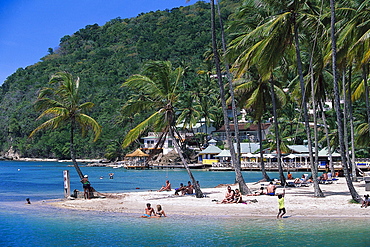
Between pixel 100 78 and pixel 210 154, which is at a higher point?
pixel 100 78

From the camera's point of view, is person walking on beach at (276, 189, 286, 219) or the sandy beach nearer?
person walking on beach at (276, 189, 286, 219)

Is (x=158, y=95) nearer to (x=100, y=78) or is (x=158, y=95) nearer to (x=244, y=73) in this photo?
(x=244, y=73)

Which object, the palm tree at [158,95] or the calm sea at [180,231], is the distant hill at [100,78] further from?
the calm sea at [180,231]

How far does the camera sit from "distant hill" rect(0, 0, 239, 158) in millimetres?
117812

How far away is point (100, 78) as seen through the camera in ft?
482

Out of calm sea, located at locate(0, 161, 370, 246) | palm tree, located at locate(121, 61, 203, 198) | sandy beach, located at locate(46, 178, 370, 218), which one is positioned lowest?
calm sea, located at locate(0, 161, 370, 246)

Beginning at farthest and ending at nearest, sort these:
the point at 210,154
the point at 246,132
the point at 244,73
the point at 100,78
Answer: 1. the point at 100,78
2. the point at 246,132
3. the point at 210,154
4. the point at 244,73

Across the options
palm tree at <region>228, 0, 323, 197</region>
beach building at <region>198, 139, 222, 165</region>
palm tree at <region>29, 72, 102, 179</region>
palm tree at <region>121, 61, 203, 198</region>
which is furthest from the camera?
beach building at <region>198, 139, 222, 165</region>

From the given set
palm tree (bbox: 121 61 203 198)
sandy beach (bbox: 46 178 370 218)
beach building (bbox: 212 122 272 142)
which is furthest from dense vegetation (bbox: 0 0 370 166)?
sandy beach (bbox: 46 178 370 218)

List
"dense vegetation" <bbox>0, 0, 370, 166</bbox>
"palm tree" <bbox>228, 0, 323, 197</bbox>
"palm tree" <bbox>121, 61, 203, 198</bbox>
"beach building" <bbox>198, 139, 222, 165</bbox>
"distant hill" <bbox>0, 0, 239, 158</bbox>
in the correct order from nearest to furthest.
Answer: "palm tree" <bbox>228, 0, 323, 197</bbox>, "dense vegetation" <bbox>0, 0, 370, 166</bbox>, "palm tree" <bbox>121, 61, 203, 198</bbox>, "beach building" <bbox>198, 139, 222, 165</bbox>, "distant hill" <bbox>0, 0, 239, 158</bbox>

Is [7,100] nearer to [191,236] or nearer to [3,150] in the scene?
[3,150]

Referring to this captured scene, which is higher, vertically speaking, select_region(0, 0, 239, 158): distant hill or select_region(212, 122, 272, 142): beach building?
select_region(0, 0, 239, 158): distant hill

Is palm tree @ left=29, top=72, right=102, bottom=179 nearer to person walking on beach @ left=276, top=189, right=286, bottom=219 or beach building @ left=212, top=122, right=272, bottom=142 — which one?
person walking on beach @ left=276, top=189, right=286, bottom=219

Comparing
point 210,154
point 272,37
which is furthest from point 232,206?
point 210,154
